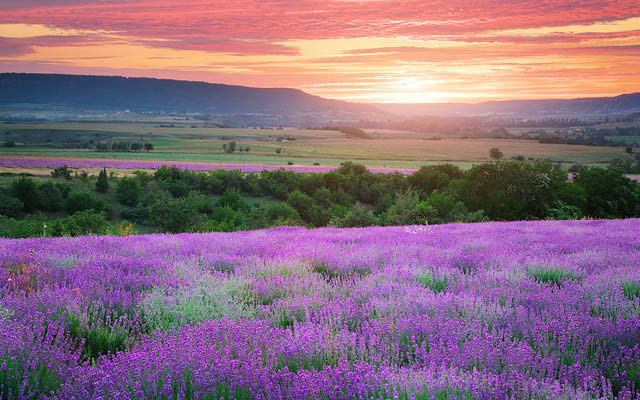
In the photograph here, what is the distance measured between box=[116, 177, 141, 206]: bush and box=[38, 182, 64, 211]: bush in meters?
3.94

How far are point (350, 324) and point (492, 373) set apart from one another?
112cm

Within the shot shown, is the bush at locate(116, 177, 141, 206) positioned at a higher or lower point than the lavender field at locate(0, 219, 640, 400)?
lower

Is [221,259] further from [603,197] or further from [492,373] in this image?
[603,197]

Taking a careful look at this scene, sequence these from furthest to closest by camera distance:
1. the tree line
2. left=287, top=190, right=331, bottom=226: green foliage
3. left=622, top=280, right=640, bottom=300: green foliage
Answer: left=287, top=190, right=331, bottom=226: green foliage < the tree line < left=622, top=280, right=640, bottom=300: green foliage

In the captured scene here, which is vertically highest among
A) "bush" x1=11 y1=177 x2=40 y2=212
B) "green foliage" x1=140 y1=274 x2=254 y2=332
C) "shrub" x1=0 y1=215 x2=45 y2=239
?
"green foliage" x1=140 y1=274 x2=254 y2=332

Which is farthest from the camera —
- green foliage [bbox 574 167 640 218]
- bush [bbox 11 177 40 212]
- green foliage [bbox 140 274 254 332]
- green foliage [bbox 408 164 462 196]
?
green foliage [bbox 408 164 462 196]

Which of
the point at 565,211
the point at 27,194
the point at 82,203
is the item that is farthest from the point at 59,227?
the point at 565,211

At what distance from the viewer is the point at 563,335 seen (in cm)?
307

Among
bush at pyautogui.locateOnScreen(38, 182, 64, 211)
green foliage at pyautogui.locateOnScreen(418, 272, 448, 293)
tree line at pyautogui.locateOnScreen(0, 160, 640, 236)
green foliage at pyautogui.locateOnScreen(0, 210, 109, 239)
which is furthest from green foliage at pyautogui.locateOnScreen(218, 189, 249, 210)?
green foliage at pyautogui.locateOnScreen(418, 272, 448, 293)

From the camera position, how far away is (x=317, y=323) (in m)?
3.48

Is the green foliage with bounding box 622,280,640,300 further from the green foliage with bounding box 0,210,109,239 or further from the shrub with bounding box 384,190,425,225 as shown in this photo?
the green foliage with bounding box 0,210,109,239

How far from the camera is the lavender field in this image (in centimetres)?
242

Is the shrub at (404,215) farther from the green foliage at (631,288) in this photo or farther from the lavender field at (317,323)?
the green foliage at (631,288)

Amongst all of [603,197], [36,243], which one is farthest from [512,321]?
[603,197]
